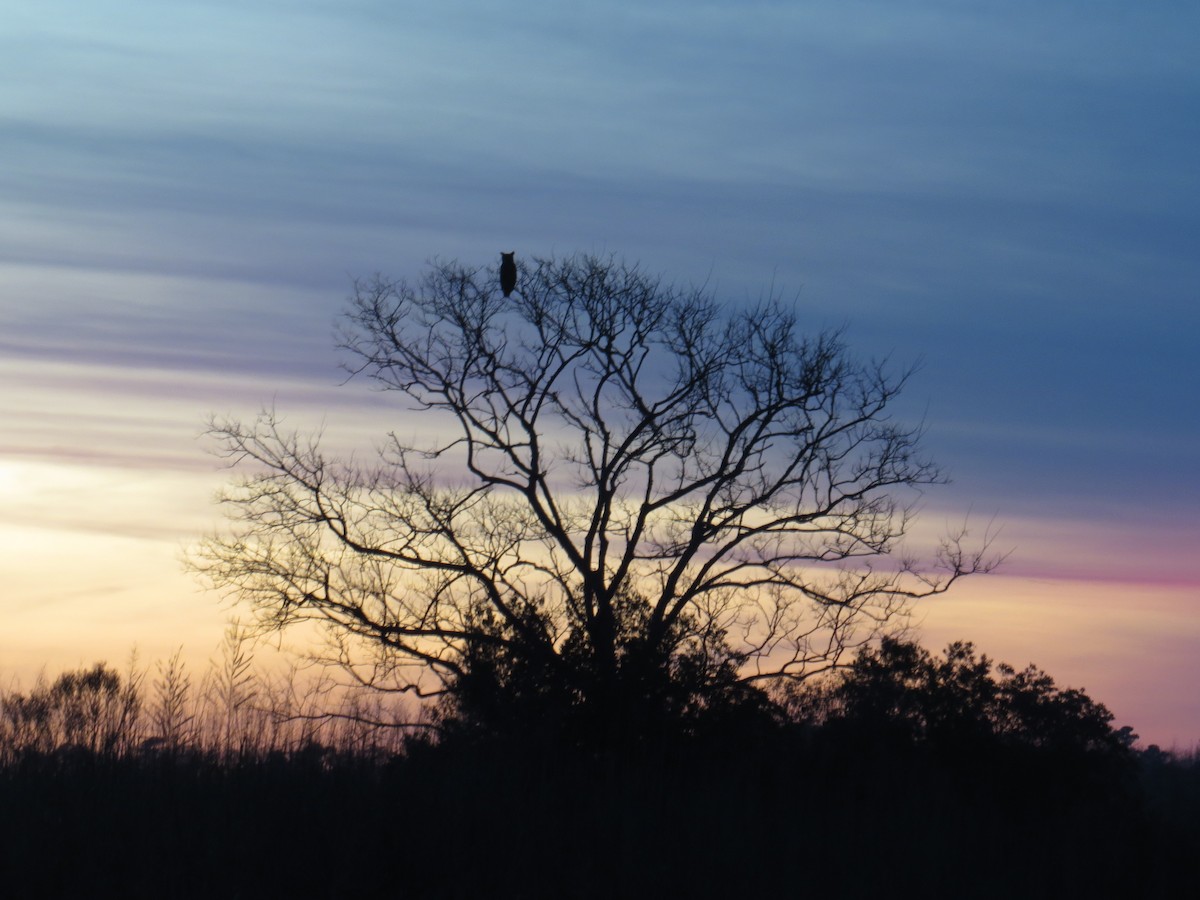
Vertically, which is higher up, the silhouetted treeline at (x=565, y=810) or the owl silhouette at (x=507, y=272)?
the owl silhouette at (x=507, y=272)

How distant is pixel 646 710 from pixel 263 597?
26.4ft

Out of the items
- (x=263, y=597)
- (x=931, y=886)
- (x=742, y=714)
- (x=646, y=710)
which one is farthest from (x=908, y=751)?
(x=263, y=597)

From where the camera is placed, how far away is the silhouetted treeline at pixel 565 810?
1166 cm

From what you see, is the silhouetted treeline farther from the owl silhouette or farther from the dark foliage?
the owl silhouette

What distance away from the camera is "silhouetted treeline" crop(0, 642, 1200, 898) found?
11.7m

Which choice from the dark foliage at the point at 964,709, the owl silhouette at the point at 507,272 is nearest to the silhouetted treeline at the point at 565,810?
the dark foliage at the point at 964,709

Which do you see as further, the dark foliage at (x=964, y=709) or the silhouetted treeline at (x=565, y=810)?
the dark foliage at (x=964, y=709)

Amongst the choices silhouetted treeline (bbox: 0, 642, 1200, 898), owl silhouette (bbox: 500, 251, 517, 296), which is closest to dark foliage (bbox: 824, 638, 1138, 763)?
silhouetted treeline (bbox: 0, 642, 1200, 898)

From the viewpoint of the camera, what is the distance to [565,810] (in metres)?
14.5

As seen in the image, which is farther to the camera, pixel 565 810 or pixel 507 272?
pixel 507 272

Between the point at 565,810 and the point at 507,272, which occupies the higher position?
the point at 507,272

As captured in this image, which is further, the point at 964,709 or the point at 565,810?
the point at 964,709

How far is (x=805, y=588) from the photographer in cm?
2398

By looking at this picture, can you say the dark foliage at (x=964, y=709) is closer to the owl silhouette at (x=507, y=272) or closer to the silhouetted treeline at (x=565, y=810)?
the silhouetted treeline at (x=565, y=810)
